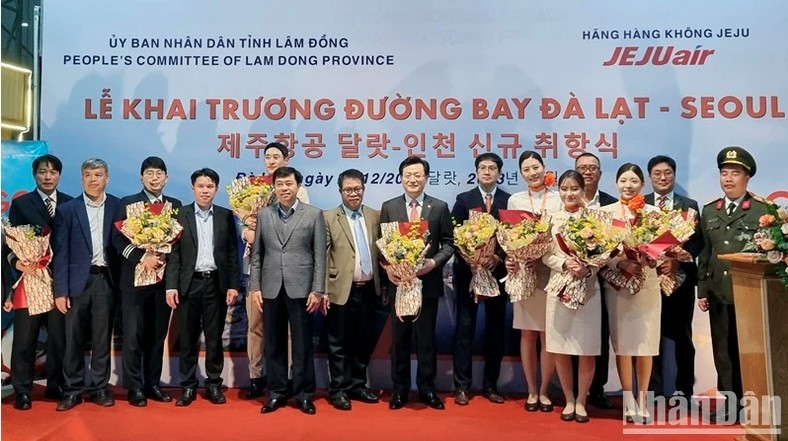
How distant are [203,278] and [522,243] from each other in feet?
6.53

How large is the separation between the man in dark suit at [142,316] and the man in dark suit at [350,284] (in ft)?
3.53

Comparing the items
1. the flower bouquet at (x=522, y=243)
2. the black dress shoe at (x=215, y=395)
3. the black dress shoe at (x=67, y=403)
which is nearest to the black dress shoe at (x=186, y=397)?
the black dress shoe at (x=215, y=395)

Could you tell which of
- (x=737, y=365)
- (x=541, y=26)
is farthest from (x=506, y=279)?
(x=541, y=26)

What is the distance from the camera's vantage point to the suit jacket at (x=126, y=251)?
379 cm

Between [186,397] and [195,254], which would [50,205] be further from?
[186,397]

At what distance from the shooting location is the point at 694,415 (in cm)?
375

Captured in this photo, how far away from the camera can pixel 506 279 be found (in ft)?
12.1

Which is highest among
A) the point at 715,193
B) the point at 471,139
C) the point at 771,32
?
the point at 771,32

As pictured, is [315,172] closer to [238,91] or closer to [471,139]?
[238,91]

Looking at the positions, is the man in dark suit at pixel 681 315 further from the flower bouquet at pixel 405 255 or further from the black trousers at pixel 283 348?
the black trousers at pixel 283 348

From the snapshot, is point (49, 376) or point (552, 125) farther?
point (552, 125)

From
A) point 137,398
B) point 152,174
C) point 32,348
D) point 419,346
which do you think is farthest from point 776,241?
point 32,348

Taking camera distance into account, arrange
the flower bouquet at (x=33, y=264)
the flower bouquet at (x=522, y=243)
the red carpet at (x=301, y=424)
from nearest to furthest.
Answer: the red carpet at (x=301, y=424), the flower bouquet at (x=522, y=243), the flower bouquet at (x=33, y=264)

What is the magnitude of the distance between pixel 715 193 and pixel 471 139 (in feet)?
5.75
